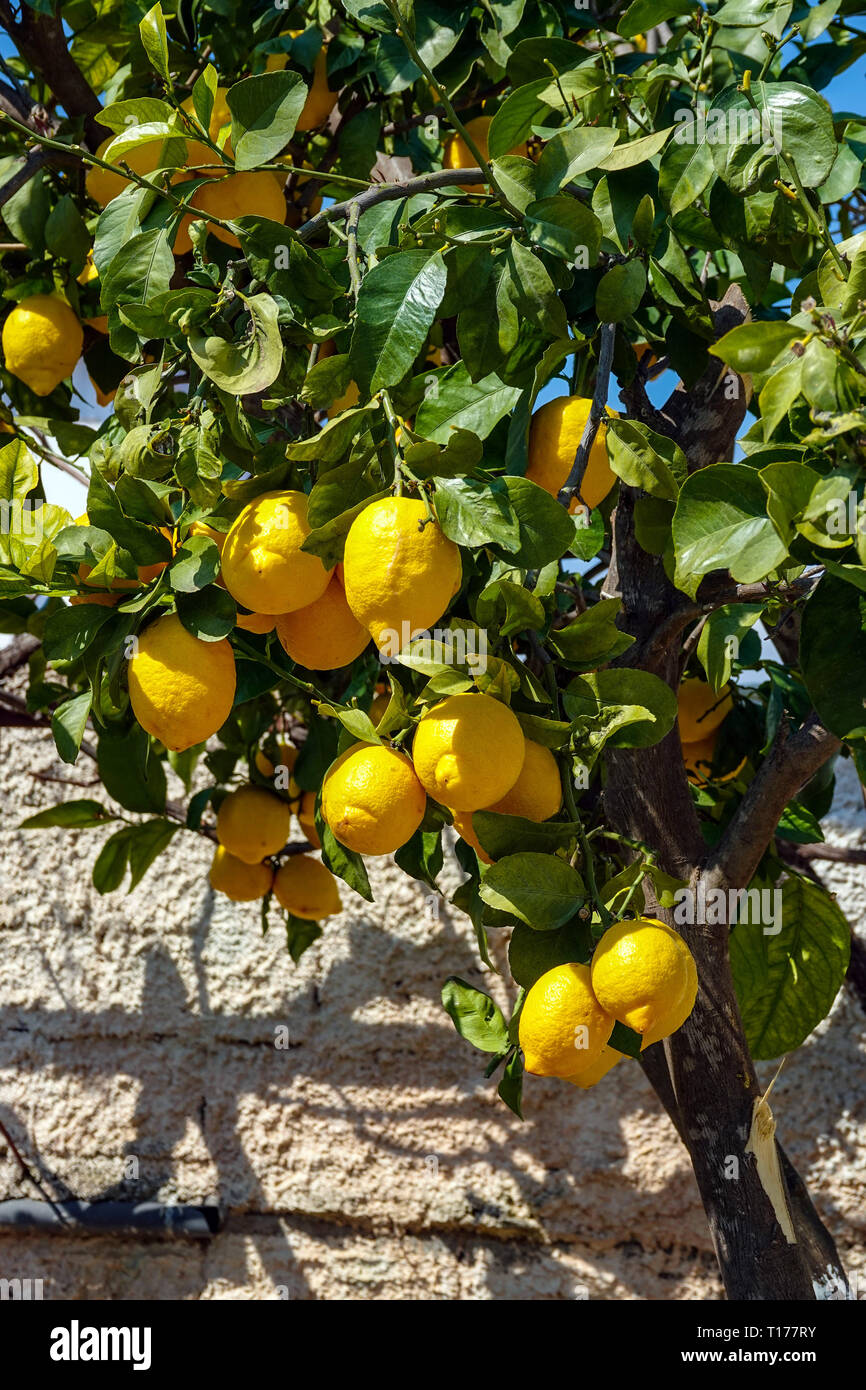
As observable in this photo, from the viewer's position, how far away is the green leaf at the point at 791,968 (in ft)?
2.97

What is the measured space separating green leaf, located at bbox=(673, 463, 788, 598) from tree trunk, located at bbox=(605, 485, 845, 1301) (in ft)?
0.88

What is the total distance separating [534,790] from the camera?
1.73 ft

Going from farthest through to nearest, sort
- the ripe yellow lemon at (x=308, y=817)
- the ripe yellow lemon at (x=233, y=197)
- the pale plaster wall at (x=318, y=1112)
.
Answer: the pale plaster wall at (x=318, y=1112) < the ripe yellow lemon at (x=308, y=817) < the ripe yellow lemon at (x=233, y=197)

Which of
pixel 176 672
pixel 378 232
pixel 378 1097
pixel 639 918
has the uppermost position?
pixel 378 232

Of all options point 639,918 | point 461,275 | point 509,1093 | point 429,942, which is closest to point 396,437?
point 461,275

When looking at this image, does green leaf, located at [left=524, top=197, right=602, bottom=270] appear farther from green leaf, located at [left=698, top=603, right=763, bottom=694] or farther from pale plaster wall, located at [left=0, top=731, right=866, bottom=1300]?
pale plaster wall, located at [left=0, top=731, right=866, bottom=1300]

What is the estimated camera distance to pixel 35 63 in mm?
913

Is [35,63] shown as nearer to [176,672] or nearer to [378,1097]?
[176,672]

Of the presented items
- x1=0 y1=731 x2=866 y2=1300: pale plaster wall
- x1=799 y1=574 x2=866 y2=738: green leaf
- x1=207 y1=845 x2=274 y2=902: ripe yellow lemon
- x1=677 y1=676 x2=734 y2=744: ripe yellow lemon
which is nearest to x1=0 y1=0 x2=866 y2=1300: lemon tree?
x1=799 y1=574 x2=866 y2=738: green leaf

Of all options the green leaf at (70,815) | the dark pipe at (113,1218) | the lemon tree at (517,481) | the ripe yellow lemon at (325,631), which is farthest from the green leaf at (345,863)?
the dark pipe at (113,1218)

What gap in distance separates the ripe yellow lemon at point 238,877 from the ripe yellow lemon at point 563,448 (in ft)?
2.04

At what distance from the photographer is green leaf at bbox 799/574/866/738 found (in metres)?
0.48

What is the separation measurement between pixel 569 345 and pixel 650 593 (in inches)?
10.2

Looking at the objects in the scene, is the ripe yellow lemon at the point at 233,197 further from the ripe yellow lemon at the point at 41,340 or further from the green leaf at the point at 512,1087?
the green leaf at the point at 512,1087
